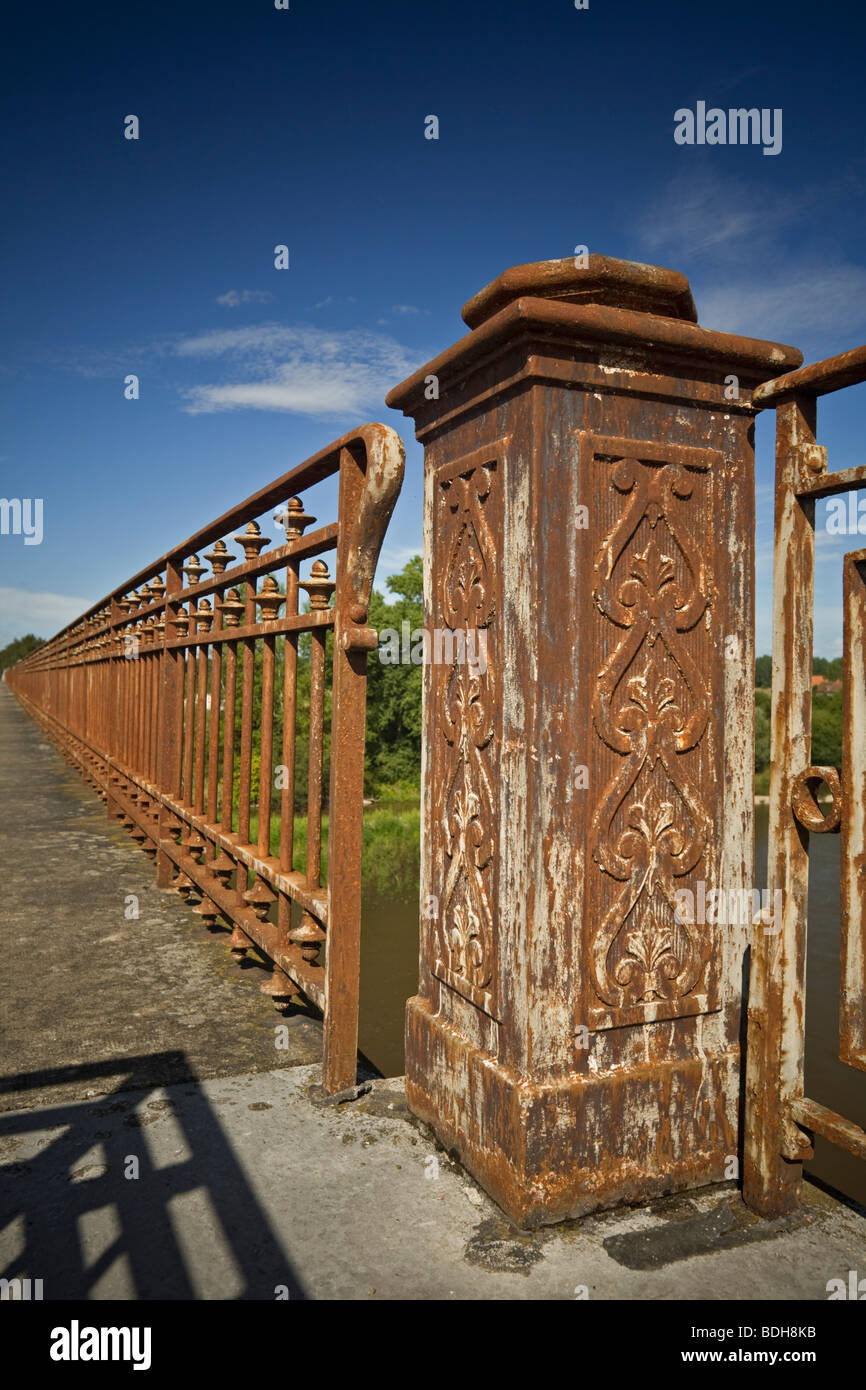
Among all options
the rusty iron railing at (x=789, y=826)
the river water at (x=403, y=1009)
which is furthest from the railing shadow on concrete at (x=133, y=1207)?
the river water at (x=403, y=1009)

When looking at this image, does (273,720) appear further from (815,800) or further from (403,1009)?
(403,1009)

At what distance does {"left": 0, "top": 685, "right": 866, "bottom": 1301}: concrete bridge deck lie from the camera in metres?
1.76

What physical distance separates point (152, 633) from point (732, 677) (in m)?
4.81

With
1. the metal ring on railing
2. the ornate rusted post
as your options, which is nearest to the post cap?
the ornate rusted post

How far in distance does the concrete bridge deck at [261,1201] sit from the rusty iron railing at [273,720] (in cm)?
27

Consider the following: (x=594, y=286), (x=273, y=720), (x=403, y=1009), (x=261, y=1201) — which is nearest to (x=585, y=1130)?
(x=261, y=1201)

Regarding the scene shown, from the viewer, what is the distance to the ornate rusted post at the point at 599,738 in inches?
78.2

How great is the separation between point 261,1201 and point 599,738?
4.16 feet

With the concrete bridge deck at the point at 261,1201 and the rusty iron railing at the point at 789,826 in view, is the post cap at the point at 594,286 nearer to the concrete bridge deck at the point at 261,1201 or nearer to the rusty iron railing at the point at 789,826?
the rusty iron railing at the point at 789,826

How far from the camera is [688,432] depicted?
2154mm

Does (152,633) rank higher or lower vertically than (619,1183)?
higher

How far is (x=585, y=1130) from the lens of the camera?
2008 millimetres
